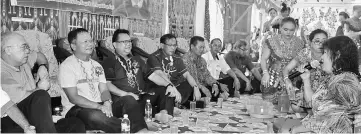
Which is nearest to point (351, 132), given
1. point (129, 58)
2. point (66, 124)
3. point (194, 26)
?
point (66, 124)

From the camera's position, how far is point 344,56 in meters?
2.26

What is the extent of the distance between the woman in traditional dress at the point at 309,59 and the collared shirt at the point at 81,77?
192 cm

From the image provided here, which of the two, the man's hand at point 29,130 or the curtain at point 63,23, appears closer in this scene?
the man's hand at point 29,130

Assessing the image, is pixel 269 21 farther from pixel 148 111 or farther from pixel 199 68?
pixel 148 111

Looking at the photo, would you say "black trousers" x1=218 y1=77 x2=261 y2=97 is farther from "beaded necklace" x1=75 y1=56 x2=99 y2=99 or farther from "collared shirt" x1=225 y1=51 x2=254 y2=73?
"beaded necklace" x1=75 y1=56 x2=99 y2=99

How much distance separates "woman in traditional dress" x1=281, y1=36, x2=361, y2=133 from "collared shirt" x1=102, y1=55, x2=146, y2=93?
5.63 ft

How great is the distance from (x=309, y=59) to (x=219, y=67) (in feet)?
5.70

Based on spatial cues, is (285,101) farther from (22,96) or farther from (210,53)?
(22,96)

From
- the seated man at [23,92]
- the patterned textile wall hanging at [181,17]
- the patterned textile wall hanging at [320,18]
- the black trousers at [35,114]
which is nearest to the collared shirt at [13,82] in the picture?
the seated man at [23,92]

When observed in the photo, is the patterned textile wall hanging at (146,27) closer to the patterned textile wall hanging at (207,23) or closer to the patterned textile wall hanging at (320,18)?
the patterned textile wall hanging at (207,23)

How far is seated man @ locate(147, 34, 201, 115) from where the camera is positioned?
390 centimetres

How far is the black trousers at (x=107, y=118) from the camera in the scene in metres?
2.71

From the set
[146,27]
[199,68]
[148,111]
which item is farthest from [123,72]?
[146,27]

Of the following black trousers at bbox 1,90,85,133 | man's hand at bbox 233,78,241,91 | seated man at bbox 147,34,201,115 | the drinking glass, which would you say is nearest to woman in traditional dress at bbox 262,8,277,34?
man's hand at bbox 233,78,241,91
